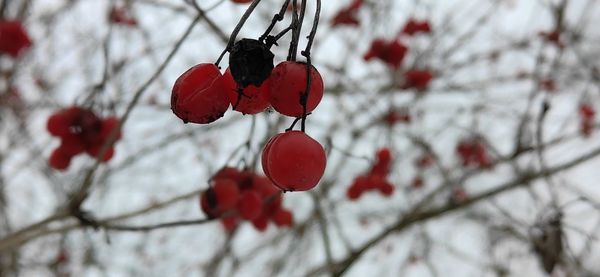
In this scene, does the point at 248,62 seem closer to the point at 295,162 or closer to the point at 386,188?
the point at 295,162

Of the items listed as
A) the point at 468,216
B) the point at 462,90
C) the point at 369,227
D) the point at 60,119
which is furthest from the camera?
the point at 369,227

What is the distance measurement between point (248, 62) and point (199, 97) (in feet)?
0.30

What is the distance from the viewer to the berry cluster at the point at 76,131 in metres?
1.37

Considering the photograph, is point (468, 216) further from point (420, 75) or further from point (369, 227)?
point (420, 75)

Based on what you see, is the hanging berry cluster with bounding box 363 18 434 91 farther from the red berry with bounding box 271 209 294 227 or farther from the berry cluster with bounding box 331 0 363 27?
the red berry with bounding box 271 209 294 227

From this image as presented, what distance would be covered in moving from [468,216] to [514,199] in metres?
1.03

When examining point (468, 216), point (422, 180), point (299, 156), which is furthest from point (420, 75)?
point (299, 156)

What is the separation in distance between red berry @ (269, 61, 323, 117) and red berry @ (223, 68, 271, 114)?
0.5 inches

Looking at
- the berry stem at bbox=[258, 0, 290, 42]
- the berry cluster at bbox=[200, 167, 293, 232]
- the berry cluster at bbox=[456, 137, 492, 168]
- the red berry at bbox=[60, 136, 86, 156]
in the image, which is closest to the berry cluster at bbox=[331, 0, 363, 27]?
the berry cluster at bbox=[456, 137, 492, 168]

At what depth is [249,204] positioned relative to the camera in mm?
1279

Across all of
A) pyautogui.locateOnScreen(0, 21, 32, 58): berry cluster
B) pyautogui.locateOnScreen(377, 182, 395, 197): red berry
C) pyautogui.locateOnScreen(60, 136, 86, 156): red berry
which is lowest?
pyautogui.locateOnScreen(377, 182, 395, 197): red berry

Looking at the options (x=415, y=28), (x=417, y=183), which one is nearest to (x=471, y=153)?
(x=417, y=183)

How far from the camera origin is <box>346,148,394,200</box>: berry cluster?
2109 millimetres

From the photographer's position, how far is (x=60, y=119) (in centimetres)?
137
